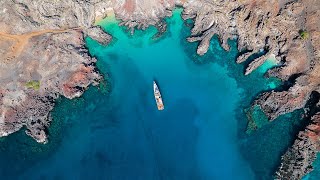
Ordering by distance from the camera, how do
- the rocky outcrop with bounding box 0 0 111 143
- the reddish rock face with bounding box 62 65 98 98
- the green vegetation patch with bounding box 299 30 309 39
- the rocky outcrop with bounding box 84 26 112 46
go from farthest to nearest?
the rocky outcrop with bounding box 84 26 112 46 < the reddish rock face with bounding box 62 65 98 98 < the green vegetation patch with bounding box 299 30 309 39 < the rocky outcrop with bounding box 0 0 111 143

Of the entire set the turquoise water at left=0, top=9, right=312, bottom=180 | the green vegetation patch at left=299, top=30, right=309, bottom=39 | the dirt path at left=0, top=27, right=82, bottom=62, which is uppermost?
the green vegetation patch at left=299, top=30, right=309, bottom=39

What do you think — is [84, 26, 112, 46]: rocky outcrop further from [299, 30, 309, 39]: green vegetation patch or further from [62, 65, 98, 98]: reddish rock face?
[299, 30, 309, 39]: green vegetation patch

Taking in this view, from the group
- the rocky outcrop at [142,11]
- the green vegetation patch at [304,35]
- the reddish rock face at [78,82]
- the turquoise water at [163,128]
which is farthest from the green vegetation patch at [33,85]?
the green vegetation patch at [304,35]

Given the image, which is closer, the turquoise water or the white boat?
the turquoise water

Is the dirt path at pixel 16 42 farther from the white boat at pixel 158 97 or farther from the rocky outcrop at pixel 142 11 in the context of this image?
the white boat at pixel 158 97

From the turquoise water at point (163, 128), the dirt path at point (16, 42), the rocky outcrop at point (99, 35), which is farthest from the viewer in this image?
the rocky outcrop at point (99, 35)

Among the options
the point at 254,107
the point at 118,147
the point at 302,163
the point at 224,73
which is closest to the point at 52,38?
the point at 118,147

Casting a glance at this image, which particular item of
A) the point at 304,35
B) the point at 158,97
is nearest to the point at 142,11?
the point at 158,97

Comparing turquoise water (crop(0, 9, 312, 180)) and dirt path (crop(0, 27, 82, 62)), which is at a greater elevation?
dirt path (crop(0, 27, 82, 62))

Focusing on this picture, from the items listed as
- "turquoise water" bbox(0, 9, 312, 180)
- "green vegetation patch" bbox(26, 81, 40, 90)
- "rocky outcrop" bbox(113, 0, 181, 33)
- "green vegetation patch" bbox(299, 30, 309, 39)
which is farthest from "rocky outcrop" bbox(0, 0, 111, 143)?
"green vegetation patch" bbox(299, 30, 309, 39)
